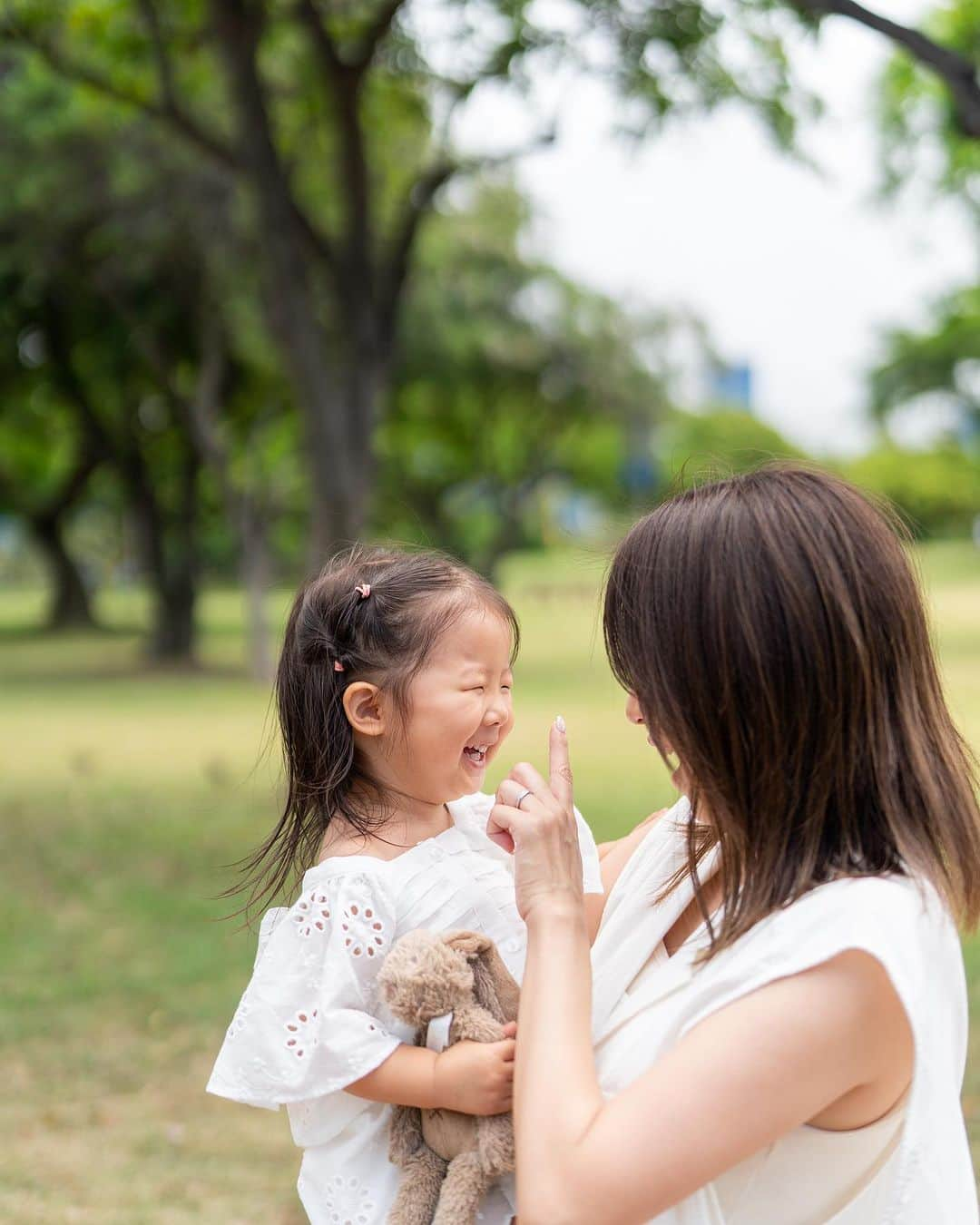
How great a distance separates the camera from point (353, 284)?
8922mm

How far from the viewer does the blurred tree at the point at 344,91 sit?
26.1 feet

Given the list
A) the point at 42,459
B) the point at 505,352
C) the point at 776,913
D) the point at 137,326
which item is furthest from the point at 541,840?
the point at 42,459

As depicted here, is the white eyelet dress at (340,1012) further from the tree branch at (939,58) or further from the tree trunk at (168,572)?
the tree trunk at (168,572)

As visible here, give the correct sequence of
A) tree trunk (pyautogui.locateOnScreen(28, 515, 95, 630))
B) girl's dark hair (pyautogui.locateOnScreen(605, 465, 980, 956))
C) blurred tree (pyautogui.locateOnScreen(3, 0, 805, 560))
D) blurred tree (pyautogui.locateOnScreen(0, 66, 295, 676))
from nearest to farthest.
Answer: girl's dark hair (pyautogui.locateOnScreen(605, 465, 980, 956)) → blurred tree (pyautogui.locateOnScreen(3, 0, 805, 560)) → blurred tree (pyautogui.locateOnScreen(0, 66, 295, 676)) → tree trunk (pyautogui.locateOnScreen(28, 515, 95, 630))

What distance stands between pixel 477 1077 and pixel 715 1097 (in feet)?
1.23

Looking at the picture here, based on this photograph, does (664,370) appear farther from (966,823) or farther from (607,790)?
(966,823)

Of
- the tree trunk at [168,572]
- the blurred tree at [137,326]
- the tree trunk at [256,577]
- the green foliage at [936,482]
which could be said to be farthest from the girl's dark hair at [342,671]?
the green foliage at [936,482]

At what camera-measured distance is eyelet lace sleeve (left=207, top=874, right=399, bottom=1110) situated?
1738 millimetres

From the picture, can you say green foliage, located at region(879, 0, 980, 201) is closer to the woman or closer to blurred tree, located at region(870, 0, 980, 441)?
blurred tree, located at region(870, 0, 980, 441)

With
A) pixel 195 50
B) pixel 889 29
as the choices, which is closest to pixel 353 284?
pixel 195 50

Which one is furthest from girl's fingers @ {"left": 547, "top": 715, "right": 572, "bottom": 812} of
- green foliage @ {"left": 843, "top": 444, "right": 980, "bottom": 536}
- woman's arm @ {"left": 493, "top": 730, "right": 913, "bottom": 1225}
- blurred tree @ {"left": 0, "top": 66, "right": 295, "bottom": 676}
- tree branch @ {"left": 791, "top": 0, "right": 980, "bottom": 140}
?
green foliage @ {"left": 843, "top": 444, "right": 980, "bottom": 536}

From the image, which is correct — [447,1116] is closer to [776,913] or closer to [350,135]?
[776,913]

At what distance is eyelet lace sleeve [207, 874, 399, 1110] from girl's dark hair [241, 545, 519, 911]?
0.13 metres

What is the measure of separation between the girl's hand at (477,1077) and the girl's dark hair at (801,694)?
289mm
